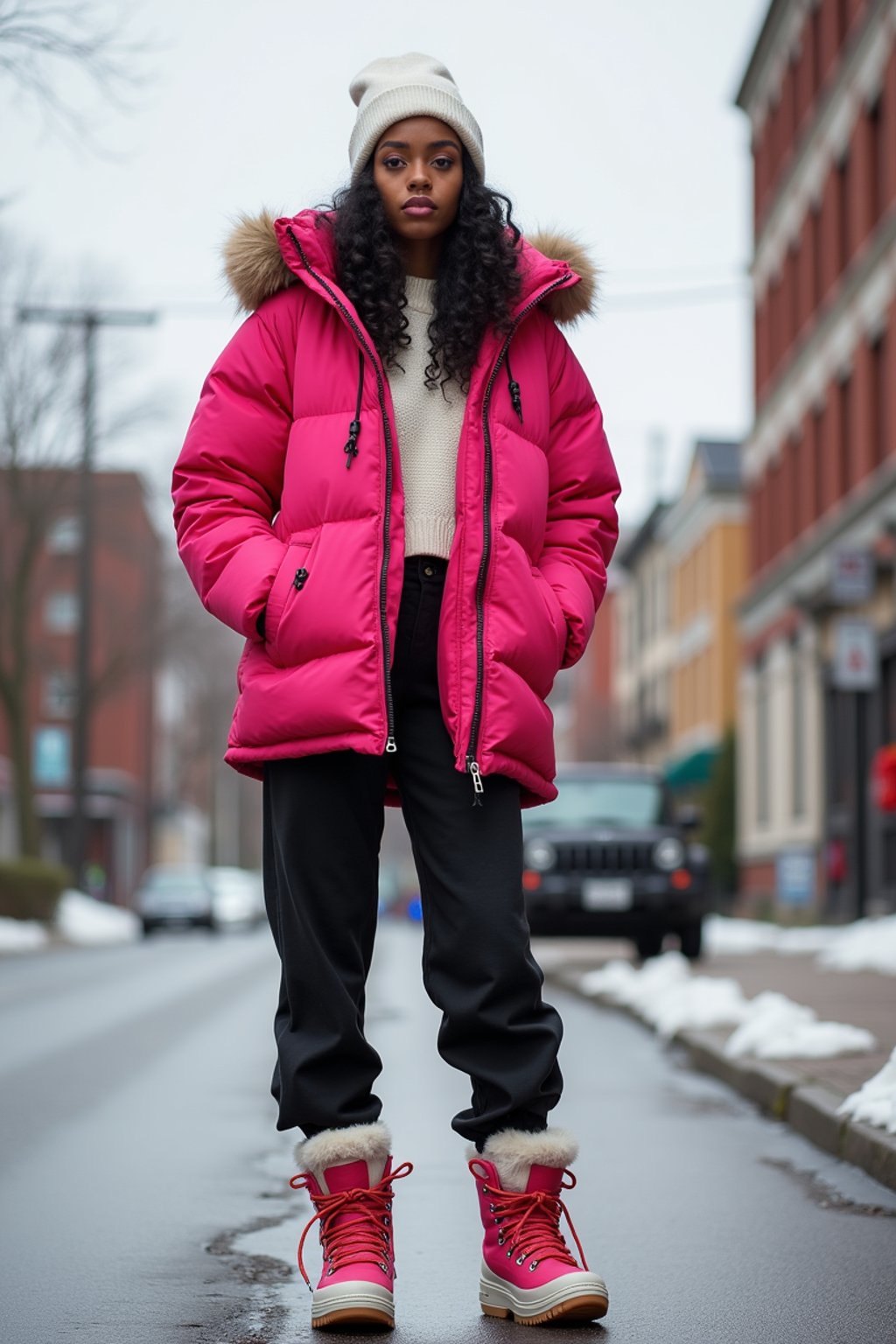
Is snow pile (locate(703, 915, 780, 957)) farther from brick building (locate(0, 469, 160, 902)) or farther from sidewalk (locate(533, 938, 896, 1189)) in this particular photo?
brick building (locate(0, 469, 160, 902))

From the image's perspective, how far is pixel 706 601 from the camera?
144 feet

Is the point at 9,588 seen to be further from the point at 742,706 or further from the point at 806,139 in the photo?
the point at 806,139

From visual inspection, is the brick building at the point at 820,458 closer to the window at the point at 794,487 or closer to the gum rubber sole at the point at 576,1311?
the window at the point at 794,487

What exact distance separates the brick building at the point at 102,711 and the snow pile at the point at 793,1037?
34.8 metres

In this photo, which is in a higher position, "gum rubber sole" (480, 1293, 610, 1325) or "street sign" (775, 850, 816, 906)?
"gum rubber sole" (480, 1293, 610, 1325)

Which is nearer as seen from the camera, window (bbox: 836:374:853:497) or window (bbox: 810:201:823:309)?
window (bbox: 836:374:853:497)

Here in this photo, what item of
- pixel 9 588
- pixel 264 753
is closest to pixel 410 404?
pixel 264 753

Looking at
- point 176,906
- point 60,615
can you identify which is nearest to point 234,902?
point 176,906

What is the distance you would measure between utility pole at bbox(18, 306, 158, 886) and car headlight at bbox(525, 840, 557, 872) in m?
17.4

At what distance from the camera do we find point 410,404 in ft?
11.7

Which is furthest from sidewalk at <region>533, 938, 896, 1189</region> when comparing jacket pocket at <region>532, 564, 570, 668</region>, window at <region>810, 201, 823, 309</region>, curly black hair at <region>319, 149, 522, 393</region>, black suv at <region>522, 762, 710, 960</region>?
window at <region>810, 201, 823, 309</region>

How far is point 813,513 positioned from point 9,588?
53.1ft

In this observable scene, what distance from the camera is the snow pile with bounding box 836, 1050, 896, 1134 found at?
5.04 metres

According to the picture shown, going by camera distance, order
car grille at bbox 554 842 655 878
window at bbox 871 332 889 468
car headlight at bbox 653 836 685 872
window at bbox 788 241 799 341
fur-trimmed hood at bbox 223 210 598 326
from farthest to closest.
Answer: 1. window at bbox 788 241 799 341
2. window at bbox 871 332 889 468
3. car headlight at bbox 653 836 685 872
4. car grille at bbox 554 842 655 878
5. fur-trimmed hood at bbox 223 210 598 326
